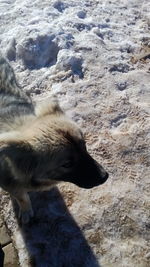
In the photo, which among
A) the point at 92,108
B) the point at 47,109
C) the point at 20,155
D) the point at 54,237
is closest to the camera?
the point at 20,155

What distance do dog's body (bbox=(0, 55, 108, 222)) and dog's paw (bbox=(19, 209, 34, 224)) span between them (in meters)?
0.32

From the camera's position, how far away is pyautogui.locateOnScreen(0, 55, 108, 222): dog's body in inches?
127

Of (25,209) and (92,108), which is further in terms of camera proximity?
(92,108)

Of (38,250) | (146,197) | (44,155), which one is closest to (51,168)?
(44,155)

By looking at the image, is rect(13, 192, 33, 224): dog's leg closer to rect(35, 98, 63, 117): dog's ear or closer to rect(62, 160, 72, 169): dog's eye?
rect(62, 160, 72, 169): dog's eye

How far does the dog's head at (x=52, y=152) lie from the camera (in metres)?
3.22

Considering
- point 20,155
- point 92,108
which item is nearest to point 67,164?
point 20,155

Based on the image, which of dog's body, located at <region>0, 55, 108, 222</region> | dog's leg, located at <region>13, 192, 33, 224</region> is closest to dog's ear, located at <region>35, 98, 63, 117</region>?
dog's body, located at <region>0, 55, 108, 222</region>

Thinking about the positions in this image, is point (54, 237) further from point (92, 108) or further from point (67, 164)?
point (92, 108)

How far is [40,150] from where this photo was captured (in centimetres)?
325

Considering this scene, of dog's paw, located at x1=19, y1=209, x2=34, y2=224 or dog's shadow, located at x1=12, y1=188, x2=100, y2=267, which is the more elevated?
dog's paw, located at x1=19, y1=209, x2=34, y2=224

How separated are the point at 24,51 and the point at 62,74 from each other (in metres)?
0.67

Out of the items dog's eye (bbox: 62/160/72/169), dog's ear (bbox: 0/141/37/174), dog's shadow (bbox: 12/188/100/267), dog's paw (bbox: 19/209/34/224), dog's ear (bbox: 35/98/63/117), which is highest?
dog's ear (bbox: 35/98/63/117)

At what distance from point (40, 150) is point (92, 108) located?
1781 mm
